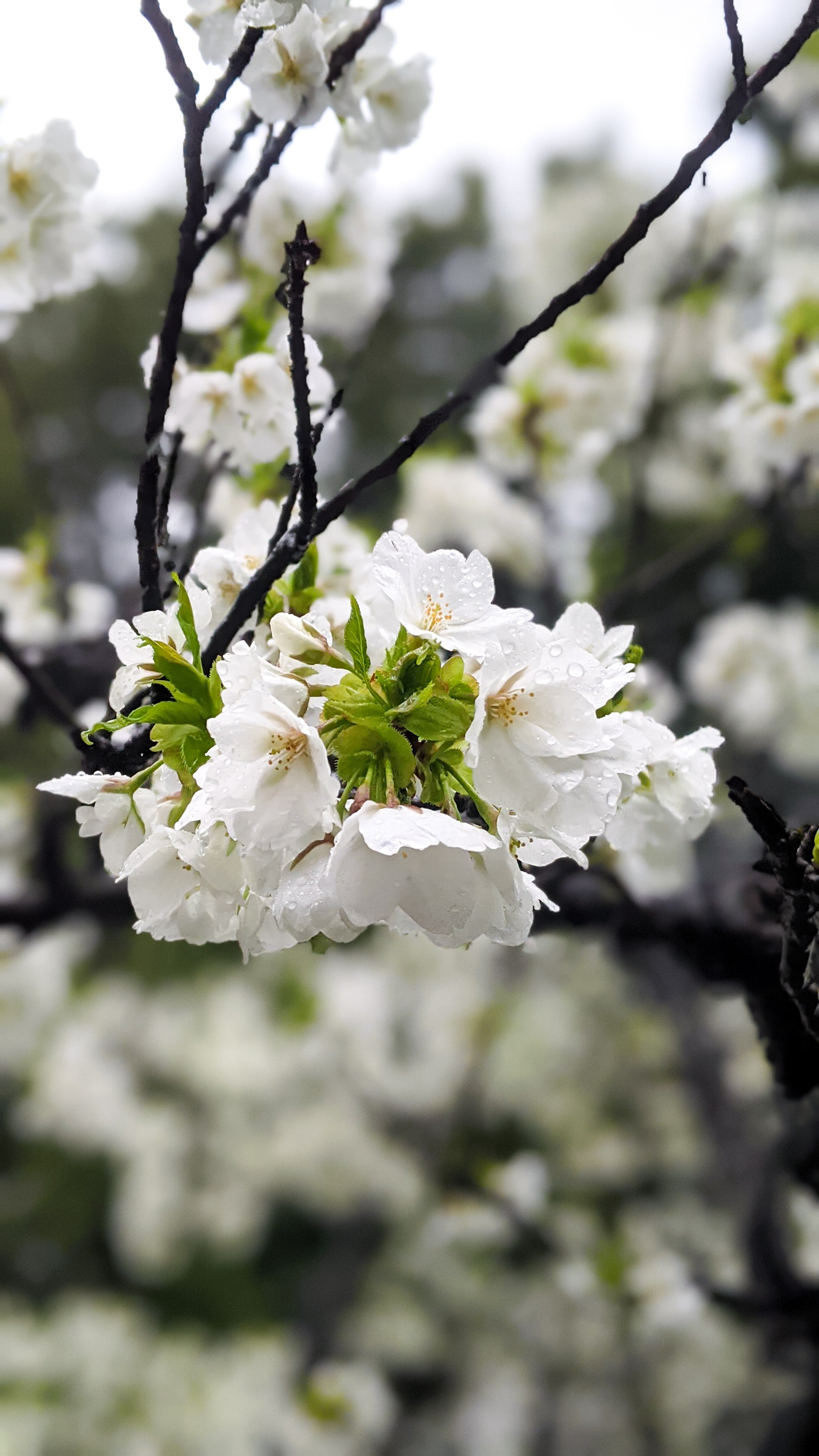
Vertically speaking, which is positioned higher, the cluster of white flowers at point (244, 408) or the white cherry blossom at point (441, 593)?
the cluster of white flowers at point (244, 408)

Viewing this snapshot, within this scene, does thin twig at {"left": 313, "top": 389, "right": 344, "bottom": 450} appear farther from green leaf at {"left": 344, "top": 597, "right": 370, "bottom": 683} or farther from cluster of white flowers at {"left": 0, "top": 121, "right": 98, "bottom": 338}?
cluster of white flowers at {"left": 0, "top": 121, "right": 98, "bottom": 338}

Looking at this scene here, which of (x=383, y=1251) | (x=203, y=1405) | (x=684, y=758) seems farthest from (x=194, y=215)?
(x=383, y=1251)

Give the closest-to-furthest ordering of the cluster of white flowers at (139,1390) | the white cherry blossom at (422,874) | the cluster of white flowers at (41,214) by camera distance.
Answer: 1. the white cherry blossom at (422,874)
2. the cluster of white flowers at (41,214)
3. the cluster of white flowers at (139,1390)

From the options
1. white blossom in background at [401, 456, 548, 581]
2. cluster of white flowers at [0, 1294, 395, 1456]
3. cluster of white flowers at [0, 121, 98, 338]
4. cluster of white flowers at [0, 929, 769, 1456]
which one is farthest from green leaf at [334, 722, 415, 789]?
cluster of white flowers at [0, 1294, 395, 1456]


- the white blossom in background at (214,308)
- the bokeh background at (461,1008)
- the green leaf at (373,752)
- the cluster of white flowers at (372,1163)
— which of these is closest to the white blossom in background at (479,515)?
the bokeh background at (461,1008)

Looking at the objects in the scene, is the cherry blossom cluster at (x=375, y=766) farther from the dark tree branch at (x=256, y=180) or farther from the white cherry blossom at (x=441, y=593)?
the dark tree branch at (x=256, y=180)

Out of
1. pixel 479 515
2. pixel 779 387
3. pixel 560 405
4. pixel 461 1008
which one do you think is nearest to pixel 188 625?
pixel 779 387

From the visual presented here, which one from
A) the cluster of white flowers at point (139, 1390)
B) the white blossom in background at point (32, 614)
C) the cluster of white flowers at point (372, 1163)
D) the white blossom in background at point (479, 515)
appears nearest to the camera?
the white blossom in background at point (32, 614)
